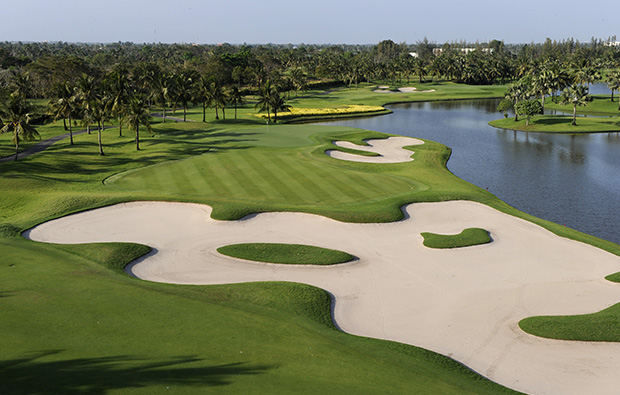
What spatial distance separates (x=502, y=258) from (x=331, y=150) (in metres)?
37.9

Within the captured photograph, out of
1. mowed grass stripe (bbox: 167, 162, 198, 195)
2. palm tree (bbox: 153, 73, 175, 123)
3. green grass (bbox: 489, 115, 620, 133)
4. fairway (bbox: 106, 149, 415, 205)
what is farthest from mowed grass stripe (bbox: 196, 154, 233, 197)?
green grass (bbox: 489, 115, 620, 133)

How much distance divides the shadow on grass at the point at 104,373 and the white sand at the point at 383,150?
4745 centimetres

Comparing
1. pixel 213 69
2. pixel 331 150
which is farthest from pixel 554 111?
pixel 213 69

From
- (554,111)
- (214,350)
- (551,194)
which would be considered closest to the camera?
(214,350)

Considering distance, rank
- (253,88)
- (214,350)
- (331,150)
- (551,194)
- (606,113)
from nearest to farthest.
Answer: (214,350) < (551,194) < (331,150) < (606,113) < (253,88)

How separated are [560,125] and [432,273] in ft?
257

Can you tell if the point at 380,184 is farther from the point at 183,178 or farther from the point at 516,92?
the point at 516,92

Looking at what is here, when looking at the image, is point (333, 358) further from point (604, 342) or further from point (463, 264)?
point (463, 264)

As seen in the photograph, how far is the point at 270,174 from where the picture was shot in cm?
5206

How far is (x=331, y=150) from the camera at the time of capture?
6800cm

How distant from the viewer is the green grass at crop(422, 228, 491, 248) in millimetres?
34750

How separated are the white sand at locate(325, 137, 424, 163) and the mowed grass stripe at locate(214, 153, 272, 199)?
46.2 ft

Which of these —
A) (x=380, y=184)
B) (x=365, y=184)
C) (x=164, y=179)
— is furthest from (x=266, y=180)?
(x=380, y=184)

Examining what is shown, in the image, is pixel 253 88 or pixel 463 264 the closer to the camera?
pixel 463 264
